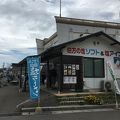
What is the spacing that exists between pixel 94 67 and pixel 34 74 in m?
7.15

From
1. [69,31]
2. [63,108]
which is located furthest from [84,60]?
[69,31]

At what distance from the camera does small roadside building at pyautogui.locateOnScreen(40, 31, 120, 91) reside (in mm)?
20328

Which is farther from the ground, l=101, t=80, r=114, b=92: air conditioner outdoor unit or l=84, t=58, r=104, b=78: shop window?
l=84, t=58, r=104, b=78: shop window

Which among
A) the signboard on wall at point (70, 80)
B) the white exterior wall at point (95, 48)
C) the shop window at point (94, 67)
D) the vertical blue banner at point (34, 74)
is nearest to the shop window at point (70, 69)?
the signboard on wall at point (70, 80)

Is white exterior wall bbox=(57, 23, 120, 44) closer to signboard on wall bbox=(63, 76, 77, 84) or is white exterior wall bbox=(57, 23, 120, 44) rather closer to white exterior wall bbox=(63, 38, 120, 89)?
white exterior wall bbox=(63, 38, 120, 89)

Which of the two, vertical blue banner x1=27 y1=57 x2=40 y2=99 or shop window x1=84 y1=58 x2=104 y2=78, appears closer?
vertical blue banner x1=27 y1=57 x2=40 y2=99

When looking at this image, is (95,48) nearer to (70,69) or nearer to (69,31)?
(70,69)

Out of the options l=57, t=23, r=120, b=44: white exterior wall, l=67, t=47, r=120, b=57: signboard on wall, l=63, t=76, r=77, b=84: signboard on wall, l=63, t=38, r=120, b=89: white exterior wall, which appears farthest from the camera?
l=57, t=23, r=120, b=44: white exterior wall

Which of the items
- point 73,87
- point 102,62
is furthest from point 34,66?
point 102,62

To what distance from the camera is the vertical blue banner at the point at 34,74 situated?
15.5 m

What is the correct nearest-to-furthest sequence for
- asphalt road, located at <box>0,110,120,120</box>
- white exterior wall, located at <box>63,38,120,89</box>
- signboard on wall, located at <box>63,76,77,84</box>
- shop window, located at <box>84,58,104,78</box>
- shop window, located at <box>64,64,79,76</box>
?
1. asphalt road, located at <box>0,110,120,120</box>
2. signboard on wall, located at <box>63,76,77,84</box>
3. shop window, located at <box>64,64,79,76</box>
4. white exterior wall, located at <box>63,38,120,89</box>
5. shop window, located at <box>84,58,104,78</box>

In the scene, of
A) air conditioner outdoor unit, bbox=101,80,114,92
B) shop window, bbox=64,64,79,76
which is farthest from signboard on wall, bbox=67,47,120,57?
air conditioner outdoor unit, bbox=101,80,114,92

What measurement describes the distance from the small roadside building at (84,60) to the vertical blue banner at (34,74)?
4208 millimetres

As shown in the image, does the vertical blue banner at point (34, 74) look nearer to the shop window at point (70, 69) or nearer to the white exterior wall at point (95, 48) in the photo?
the shop window at point (70, 69)
